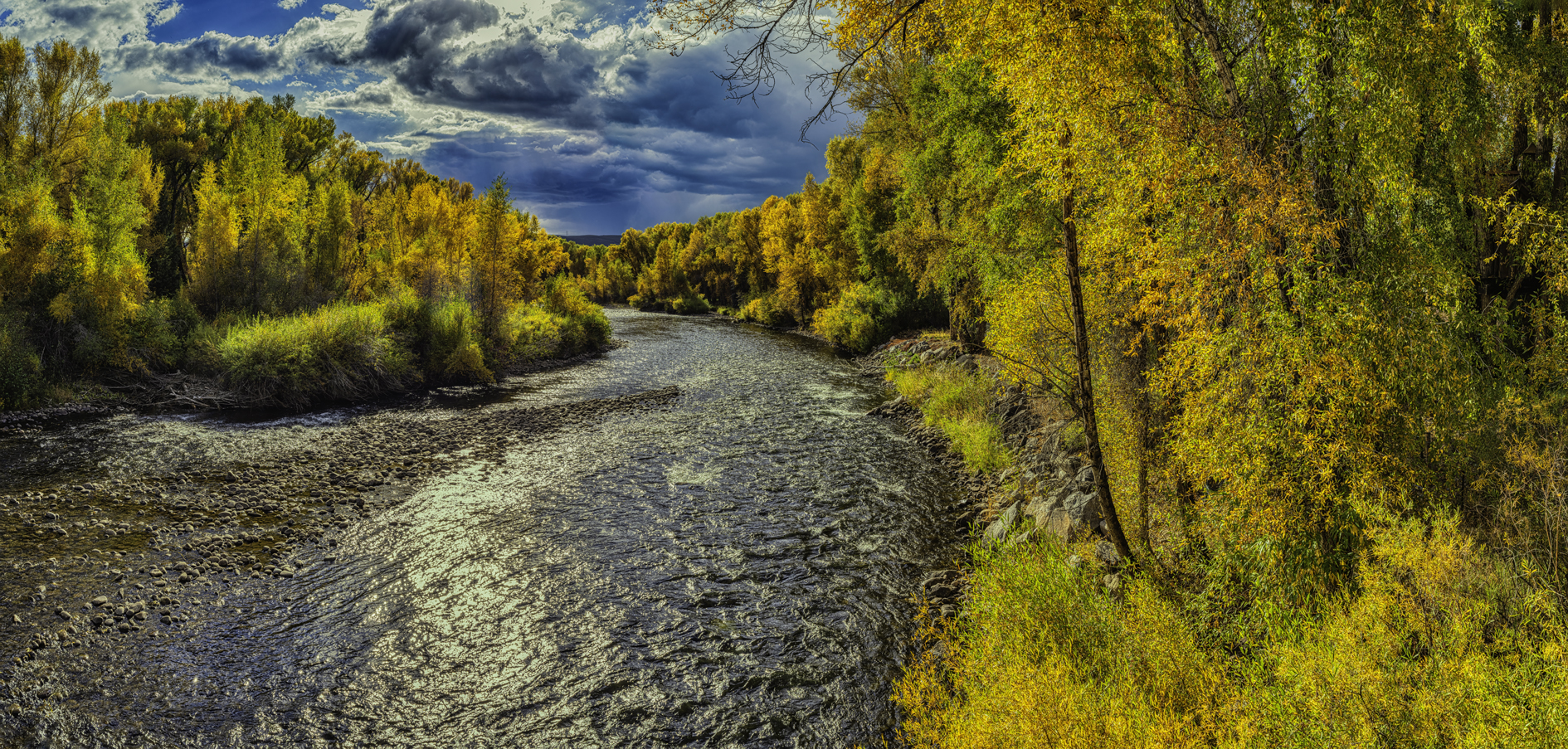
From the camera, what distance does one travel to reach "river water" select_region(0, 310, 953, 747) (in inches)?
279

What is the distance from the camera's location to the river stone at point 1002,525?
37.1 ft

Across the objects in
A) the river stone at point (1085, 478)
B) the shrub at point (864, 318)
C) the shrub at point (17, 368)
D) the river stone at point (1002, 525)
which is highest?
the shrub at point (864, 318)

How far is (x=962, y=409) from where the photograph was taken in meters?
20.0

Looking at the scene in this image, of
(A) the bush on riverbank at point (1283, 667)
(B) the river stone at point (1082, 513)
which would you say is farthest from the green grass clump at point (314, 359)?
(B) the river stone at point (1082, 513)

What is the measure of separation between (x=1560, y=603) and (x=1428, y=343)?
2.67m

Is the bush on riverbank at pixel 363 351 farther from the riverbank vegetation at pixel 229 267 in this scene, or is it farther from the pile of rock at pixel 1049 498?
the pile of rock at pixel 1049 498

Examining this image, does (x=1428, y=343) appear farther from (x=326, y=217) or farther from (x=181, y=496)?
(x=326, y=217)

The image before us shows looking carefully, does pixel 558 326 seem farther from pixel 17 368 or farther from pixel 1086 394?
pixel 1086 394

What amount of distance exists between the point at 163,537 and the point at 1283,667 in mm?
16463

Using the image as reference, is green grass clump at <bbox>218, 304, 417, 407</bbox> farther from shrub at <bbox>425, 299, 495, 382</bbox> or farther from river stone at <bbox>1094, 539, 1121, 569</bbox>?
river stone at <bbox>1094, 539, 1121, 569</bbox>

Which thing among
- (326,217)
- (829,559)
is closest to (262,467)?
(829,559)

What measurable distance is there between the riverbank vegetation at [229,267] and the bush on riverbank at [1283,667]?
78.8ft

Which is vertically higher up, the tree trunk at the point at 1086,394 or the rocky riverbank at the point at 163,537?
the tree trunk at the point at 1086,394

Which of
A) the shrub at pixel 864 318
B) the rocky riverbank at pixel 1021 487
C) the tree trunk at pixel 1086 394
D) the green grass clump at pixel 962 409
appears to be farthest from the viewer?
the shrub at pixel 864 318
